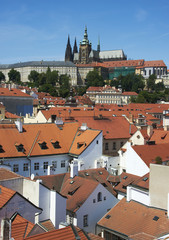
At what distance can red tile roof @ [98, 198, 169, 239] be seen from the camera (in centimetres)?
2059

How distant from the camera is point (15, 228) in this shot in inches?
588

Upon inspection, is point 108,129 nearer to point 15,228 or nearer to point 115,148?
point 115,148

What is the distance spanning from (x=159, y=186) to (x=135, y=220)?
277cm

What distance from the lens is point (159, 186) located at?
2267 cm

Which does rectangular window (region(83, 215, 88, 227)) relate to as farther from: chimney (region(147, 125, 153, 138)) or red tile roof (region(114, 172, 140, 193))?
chimney (region(147, 125, 153, 138))

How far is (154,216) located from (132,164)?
39.4 ft

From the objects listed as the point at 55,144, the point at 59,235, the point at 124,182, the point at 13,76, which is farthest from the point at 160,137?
the point at 13,76

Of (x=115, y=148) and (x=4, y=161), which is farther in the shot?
(x=115, y=148)

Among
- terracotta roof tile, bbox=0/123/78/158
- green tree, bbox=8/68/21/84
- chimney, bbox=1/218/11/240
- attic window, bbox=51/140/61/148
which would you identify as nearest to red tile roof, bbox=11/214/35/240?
chimney, bbox=1/218/11/240

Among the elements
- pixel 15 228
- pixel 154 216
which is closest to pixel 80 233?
pixel 15 228

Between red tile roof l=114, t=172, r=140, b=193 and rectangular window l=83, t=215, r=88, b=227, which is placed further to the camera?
red tile roof l=114, t=172, r=140, b=193

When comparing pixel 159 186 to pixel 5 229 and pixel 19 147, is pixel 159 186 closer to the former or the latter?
pixel 5 229

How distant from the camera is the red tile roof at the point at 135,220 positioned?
20.6 meters

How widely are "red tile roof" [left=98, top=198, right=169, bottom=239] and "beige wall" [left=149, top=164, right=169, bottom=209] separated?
21.7 inches
